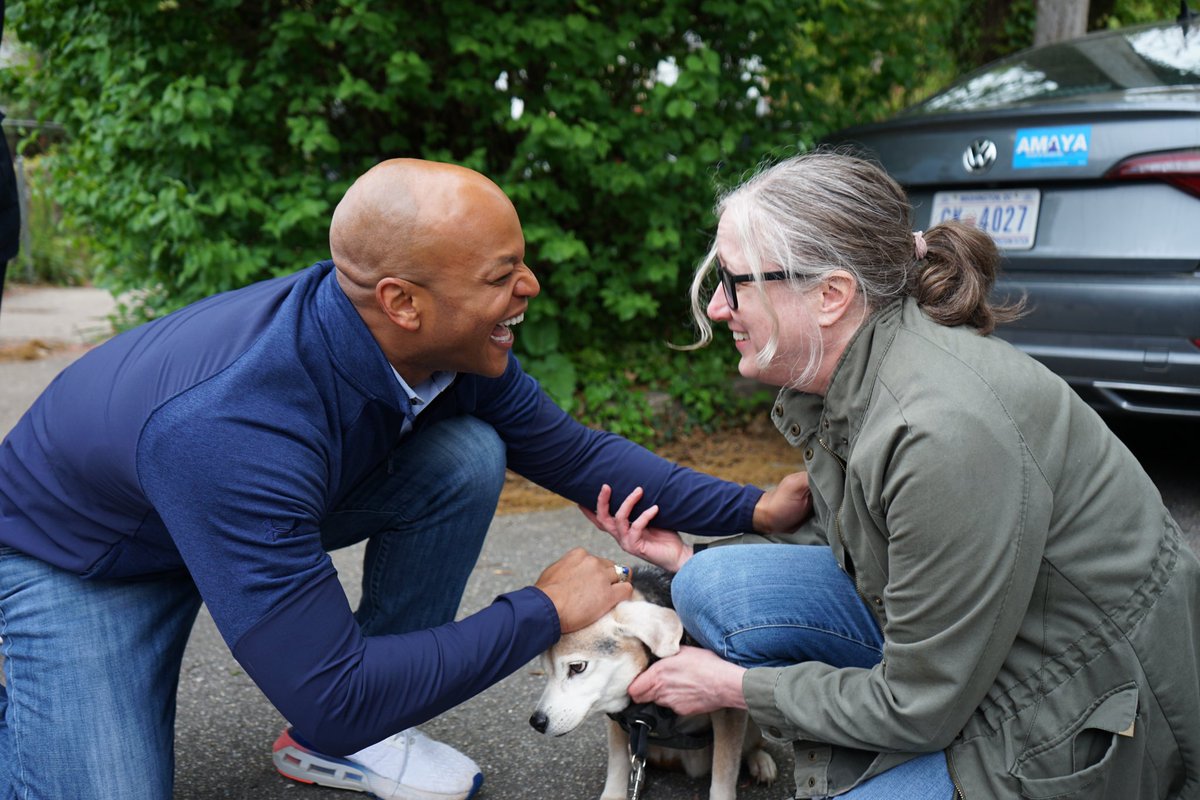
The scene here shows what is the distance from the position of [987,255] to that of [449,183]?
105 centimetres

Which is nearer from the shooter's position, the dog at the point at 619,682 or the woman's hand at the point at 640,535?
the dog at the point at 619,682

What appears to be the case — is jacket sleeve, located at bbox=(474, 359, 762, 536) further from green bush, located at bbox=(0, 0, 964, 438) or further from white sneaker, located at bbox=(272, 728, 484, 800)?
green bush, located at bbox=(0, 0, 964, 438)

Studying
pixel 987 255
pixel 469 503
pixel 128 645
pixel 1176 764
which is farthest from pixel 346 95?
pixel 1176 764

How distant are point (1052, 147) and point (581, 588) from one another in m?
2.59

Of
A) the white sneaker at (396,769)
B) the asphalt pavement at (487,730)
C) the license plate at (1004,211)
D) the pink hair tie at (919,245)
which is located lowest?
the asphalt pavement at (487,730)

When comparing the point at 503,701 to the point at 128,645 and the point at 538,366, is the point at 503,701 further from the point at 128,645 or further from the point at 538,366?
the point at 538,366

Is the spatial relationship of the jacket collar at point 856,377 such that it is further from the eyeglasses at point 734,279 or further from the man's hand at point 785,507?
the man's hand at point 785,507

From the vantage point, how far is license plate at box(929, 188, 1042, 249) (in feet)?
13.2

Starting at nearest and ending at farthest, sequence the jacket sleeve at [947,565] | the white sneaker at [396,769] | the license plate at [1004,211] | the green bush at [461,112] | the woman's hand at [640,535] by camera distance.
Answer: the jacket sleeve at [947,565]
the white sneaker at [396,769]
the woman's hand at [640,535]
the license plate at [1004,211]
the green bush at [461,112]

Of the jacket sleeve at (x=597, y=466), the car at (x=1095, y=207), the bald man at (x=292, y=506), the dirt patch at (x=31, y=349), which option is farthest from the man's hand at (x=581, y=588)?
the dirt patch at (x=31, y=349)

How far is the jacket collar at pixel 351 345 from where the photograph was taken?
6.89ft

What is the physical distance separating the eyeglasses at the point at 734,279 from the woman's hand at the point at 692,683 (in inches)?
28.8

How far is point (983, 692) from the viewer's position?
1.91 meters

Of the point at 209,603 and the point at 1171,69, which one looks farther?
the point at 1171,69
